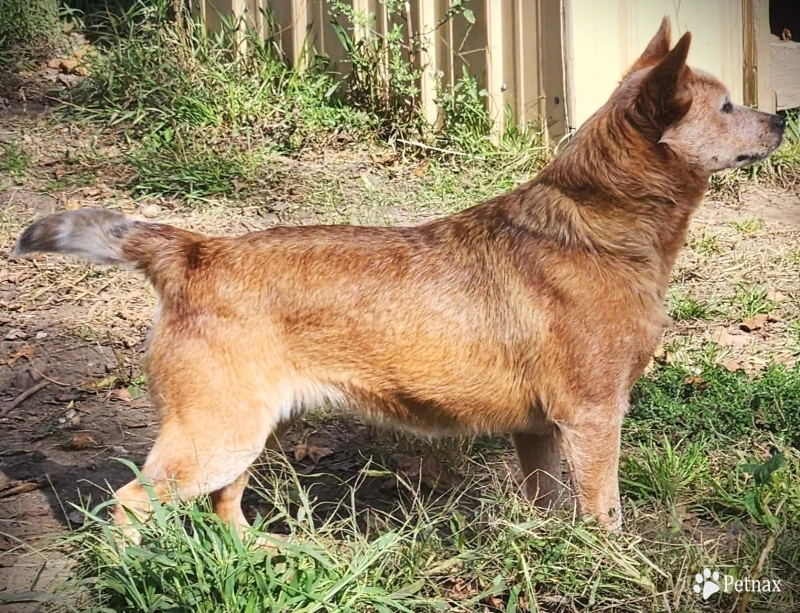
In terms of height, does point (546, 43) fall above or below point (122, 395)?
above

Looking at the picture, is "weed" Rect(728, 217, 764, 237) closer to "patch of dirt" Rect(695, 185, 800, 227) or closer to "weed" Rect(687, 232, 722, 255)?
"patch of dirt" Rect(695, 185, 800, 227)

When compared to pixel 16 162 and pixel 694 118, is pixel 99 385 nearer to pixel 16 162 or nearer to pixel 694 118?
pixel 16 162

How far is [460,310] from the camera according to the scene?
4.25 meters

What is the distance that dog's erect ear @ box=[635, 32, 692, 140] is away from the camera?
405 cm

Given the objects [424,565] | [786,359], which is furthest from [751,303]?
[424,565]

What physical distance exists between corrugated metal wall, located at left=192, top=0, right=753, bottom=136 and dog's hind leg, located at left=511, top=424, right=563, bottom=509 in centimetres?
367

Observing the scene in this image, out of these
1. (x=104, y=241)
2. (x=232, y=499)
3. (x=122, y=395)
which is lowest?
(x=232, y=499)

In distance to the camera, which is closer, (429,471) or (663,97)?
(663,97)

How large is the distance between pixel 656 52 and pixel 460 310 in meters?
1.49

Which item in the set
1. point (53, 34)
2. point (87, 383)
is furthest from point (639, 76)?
point (53, 34)

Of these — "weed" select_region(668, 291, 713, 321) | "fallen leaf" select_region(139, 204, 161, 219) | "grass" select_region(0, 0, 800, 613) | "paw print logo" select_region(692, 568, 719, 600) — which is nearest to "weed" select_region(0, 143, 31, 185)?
"grass" select_region(0, 0, 800, 613)

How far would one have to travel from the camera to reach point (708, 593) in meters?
3.66

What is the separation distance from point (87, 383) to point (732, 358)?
357 cm

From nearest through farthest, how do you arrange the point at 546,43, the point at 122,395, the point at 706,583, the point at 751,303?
the point at 706,583 → the point at 122,395 → the point at 751,303 → the point at 546,43
